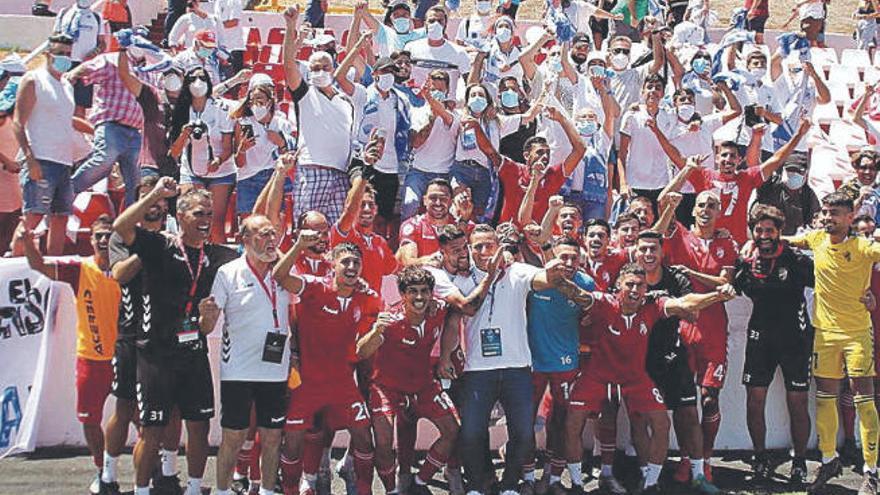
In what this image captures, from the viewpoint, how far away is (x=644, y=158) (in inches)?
450

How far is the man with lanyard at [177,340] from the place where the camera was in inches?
304

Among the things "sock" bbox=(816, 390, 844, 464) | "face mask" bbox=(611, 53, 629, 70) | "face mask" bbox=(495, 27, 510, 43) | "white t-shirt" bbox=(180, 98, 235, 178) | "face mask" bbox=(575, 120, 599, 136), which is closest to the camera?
"sock" bbox=(816, 390, 844, 464)

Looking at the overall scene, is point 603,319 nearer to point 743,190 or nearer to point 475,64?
point 743,190

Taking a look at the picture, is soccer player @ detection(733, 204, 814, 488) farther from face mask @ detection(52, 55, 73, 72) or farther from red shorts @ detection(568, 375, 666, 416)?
face mask @ detection(52, 55, 73, 72)

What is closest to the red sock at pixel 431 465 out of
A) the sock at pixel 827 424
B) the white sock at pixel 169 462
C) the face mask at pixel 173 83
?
the white sock at pixel 169 462

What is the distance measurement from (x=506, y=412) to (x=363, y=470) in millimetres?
1181

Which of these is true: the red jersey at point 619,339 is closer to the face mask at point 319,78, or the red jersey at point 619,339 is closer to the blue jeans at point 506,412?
the blue jeans at point 506,412

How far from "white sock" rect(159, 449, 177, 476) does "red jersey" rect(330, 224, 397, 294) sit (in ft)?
6.52

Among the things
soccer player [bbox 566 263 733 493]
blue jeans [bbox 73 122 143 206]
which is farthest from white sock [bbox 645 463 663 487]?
blue jeans [bbox 73 122 143 206]

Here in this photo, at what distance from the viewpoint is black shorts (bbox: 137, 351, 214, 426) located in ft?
25.3

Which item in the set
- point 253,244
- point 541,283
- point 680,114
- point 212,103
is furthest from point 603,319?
point 212,103

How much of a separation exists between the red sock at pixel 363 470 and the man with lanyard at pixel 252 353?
62 cm

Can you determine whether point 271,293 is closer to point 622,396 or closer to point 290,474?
point 290,474

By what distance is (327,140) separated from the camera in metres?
10.2
